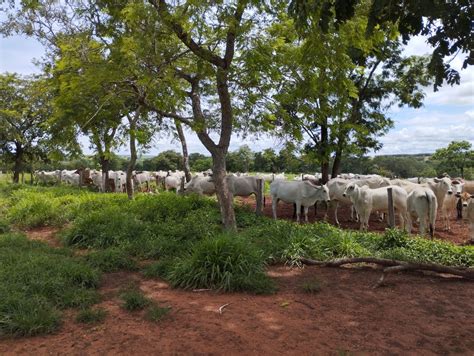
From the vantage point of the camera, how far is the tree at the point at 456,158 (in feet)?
132

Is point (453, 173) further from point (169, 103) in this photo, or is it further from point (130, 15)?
point (130, 15)

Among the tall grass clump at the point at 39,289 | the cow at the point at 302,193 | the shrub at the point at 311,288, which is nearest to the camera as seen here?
the tall grass clump at the point at 39,289

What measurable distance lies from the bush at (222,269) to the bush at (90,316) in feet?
5.00

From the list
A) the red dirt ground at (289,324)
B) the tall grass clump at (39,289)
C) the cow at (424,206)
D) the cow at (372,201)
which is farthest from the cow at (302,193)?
the tall grass clump at (39,289)

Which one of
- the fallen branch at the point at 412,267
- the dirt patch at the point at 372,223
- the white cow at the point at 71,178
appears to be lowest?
the dirt patch at the point at 372,223

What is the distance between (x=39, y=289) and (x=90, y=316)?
1.20 meters

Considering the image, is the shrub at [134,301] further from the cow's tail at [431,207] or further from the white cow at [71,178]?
the white cow at [71,178]

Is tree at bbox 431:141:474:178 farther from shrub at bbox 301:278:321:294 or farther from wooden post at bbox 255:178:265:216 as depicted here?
shrub at bbox 301:278:321:294

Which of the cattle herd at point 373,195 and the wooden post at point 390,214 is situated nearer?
the wooden post at point 390,214

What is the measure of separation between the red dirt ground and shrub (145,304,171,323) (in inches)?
2.9

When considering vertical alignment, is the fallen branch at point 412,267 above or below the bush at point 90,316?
above

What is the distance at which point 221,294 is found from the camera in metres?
6.35

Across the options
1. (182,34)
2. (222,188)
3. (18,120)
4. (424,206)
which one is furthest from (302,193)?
(18,120)

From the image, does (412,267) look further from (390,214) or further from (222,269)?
(390,214)
